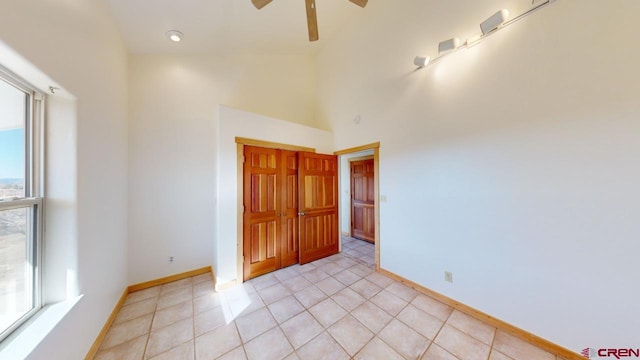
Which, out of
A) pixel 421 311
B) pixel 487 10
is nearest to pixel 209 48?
pixel 487 10

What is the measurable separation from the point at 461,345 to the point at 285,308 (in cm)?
172

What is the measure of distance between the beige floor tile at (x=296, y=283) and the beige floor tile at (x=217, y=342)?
2.73 feet

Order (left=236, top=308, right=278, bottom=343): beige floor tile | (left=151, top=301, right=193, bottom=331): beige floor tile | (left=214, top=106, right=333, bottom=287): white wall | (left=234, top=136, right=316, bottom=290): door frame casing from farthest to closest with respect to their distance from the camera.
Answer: (left=234, top=136, right=316, bottom=290): door frame casing < (left=214, top=106, right=333, bottom=287): white wall < (left=151, top=301, right=193, bottom=331): beige floor tile < (left=236, top=308, right=278, bottom=343): beige floor tile

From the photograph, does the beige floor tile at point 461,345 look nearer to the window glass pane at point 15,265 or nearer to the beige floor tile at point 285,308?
the beige floor tile at point 285,308

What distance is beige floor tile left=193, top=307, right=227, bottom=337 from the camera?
1899 mm

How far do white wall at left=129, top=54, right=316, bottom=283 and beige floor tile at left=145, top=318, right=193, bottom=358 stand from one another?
68 centimetres

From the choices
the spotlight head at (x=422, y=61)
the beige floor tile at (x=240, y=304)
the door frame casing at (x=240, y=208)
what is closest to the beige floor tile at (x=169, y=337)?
the beige floor tile at (x=240, y=304)

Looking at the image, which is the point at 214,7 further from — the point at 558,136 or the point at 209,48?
the point at 558,136

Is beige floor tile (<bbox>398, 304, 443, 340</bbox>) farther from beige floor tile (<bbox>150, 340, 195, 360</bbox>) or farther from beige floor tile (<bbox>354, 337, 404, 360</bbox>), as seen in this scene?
beige floor tile (<bbox>150, 340, 195, 360</bbox>)

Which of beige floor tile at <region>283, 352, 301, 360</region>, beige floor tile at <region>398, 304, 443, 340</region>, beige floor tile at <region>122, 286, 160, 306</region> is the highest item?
beige floor tile at <region>122, 286, 160, 306</region>

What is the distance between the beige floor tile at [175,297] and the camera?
7.54 feet

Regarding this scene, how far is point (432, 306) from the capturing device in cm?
223

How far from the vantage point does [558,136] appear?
1626 millimetres

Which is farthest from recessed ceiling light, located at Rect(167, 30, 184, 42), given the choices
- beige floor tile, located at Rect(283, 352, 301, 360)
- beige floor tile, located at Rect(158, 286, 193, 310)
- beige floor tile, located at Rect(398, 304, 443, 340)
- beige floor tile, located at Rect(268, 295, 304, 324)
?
beige floor tile, located at Rect(398, 304, 443, 340)
